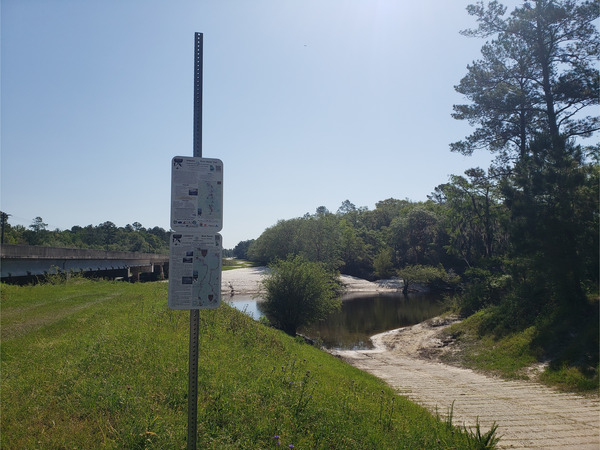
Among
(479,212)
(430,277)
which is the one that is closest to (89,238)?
(430,277)

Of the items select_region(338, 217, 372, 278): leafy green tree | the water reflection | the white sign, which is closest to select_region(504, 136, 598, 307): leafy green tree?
the water reflection

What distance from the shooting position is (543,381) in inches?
470

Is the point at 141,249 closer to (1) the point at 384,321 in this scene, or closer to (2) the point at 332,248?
(2) the point at 332,248

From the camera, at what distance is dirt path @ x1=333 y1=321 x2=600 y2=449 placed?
256 inches

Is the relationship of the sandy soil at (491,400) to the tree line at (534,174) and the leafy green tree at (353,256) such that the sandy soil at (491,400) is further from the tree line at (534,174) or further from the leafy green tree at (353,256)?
the leafy green tree at (353,256)

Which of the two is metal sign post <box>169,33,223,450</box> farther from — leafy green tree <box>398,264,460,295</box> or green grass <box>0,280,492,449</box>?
leafy green tree <box>398,264,460,295</box>

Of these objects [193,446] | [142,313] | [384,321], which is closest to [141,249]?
[384,321]

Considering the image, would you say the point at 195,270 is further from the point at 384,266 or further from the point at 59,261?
the point at 384,266

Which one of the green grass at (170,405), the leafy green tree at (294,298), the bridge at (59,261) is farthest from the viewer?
the bridge at (59,261)

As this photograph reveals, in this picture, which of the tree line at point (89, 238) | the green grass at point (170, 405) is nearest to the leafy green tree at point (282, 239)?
the tree line at point (89, 238)

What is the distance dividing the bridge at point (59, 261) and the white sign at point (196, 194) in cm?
2266

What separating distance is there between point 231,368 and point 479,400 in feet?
20.9

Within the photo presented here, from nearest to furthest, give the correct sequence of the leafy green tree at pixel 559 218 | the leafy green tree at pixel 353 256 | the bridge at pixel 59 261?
the leafy green tree at pixel 559 218
the bridge at pixel 59 261
the leafy green tree at pixel 353 256

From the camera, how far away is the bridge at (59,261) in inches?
881
